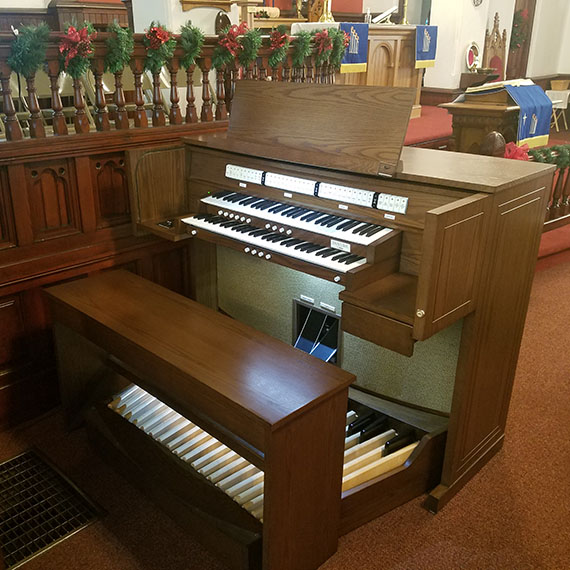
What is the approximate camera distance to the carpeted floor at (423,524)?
1.93m

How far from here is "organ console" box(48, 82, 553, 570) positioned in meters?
1.74

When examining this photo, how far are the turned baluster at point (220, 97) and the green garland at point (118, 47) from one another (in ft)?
2.02

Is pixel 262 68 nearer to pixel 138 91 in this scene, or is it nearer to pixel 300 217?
pixel 138 91

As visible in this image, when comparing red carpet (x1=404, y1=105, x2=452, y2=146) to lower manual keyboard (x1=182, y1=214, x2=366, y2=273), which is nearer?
lower manual keyboard (x1=182, y1=214, x2=366, y2=273)

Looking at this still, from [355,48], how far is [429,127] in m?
1.30

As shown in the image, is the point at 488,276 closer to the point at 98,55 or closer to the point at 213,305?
the point at 213,305

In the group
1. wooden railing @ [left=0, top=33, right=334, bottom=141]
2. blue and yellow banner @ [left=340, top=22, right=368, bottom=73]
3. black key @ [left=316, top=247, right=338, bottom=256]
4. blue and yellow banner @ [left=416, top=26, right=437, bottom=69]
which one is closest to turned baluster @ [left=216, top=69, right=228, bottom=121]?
wooden railing @ [left=0, top=33, right=334, bottom=141]

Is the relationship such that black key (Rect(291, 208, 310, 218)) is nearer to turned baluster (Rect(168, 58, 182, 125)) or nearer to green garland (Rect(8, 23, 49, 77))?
turned baluster (Rect(168, 58, 182, 125))

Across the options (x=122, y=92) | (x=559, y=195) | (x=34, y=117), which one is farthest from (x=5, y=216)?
(x=559, y=195)

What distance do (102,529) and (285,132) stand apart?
1.61 metres

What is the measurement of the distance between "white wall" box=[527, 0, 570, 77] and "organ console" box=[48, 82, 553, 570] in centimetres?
982

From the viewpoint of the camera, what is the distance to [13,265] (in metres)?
2.48

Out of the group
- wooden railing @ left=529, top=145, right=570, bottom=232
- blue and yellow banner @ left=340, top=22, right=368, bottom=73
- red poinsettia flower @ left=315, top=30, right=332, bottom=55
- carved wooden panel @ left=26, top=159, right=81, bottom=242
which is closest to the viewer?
carved wooden panel @ left=26, top=159, right=81, bottom=242

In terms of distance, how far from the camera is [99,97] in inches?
104
